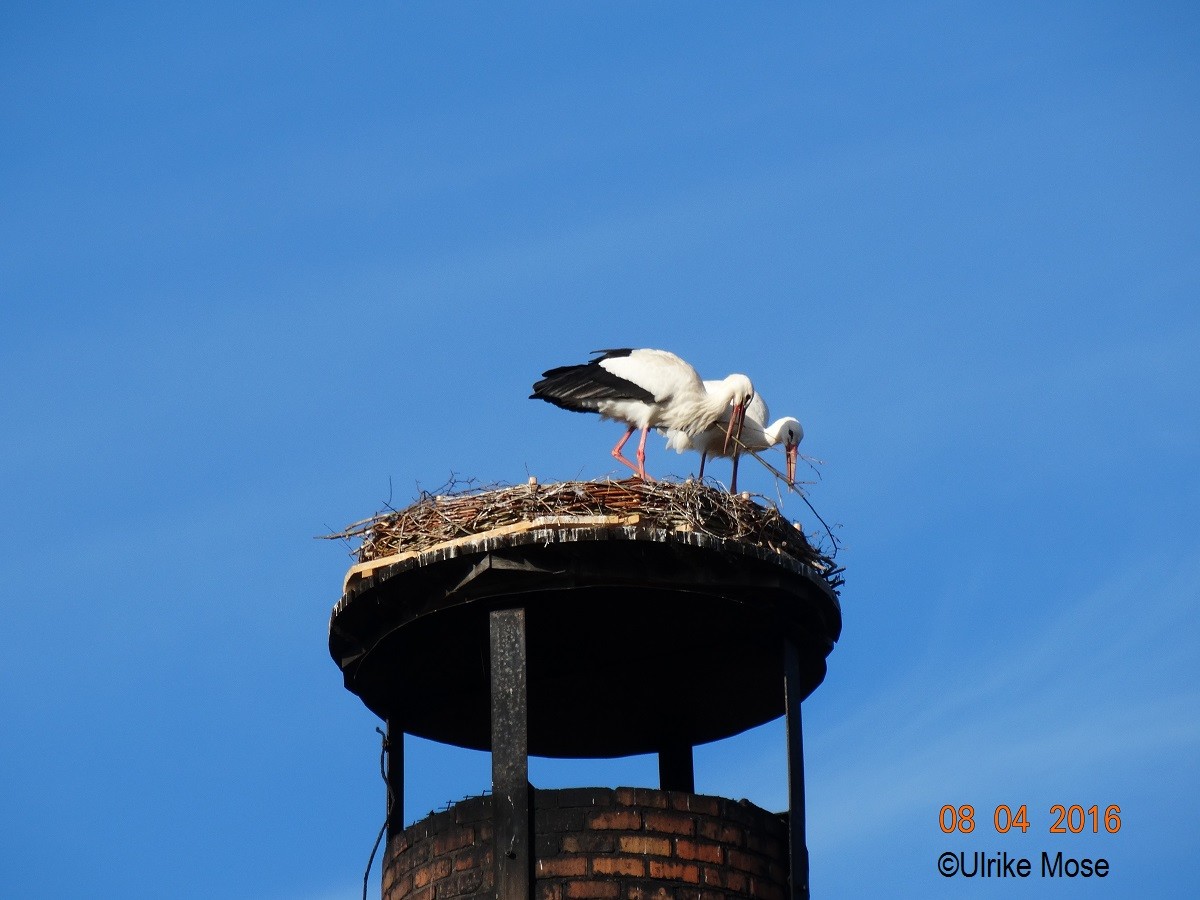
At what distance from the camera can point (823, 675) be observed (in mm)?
14617

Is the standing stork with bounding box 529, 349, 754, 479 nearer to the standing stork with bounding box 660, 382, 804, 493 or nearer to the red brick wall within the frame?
the standing stork with bounding box 660, 382, 804, 493

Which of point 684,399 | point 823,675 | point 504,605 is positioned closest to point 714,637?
point 823,675

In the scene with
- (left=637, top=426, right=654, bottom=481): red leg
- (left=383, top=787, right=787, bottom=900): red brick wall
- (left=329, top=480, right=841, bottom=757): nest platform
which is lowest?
(left=383, top=787, right=787, bottom=900): red brick wall

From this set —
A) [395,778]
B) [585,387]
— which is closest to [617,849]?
[395,778]

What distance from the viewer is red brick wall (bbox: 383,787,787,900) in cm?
1272

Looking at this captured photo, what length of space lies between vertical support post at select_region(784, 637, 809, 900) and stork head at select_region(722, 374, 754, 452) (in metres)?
4.42

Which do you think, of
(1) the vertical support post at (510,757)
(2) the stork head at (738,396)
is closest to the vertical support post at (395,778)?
(1) the vertical support post at (510,757)

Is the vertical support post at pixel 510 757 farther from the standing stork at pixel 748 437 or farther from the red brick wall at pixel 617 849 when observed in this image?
the standing stork at pixel 748 437

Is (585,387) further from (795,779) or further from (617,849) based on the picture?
(617,849)

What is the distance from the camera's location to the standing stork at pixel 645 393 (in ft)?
57.4

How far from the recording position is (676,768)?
15648 millimetres

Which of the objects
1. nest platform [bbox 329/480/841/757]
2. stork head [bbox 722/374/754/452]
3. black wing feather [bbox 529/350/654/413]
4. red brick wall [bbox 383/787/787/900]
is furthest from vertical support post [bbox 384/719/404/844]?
stork head [bbox 722/374/754/452]

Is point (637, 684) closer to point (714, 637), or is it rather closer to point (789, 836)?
point (714, 637)

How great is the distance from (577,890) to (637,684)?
2.84 m
